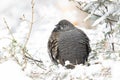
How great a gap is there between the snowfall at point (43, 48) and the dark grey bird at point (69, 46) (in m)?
0.12

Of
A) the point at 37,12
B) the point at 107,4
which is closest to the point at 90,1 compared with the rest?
the point at 107,4

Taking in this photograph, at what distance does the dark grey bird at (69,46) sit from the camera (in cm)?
718

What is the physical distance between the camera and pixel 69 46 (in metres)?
7.19

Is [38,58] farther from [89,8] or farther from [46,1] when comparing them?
[46,1]

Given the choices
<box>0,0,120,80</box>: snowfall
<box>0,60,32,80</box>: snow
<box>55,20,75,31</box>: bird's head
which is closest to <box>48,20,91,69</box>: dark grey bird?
<box>55,20,75,31</box>: bird's head

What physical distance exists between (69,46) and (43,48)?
1.81 m

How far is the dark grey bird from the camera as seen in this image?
7184 mm

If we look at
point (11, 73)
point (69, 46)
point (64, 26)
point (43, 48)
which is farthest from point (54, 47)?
point (11, 73)

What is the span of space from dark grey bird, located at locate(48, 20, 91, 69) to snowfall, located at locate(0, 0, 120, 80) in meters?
0.12

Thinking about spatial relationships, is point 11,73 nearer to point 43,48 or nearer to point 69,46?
point 69,46

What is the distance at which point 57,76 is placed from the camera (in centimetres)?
591

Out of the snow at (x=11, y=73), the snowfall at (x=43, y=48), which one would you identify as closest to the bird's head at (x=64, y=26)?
the snowfall at (x=43, y=48)

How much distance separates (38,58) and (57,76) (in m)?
2.17

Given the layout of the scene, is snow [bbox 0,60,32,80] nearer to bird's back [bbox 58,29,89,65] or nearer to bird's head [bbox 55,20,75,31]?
bird's back [bbox 58,29,89,65]
